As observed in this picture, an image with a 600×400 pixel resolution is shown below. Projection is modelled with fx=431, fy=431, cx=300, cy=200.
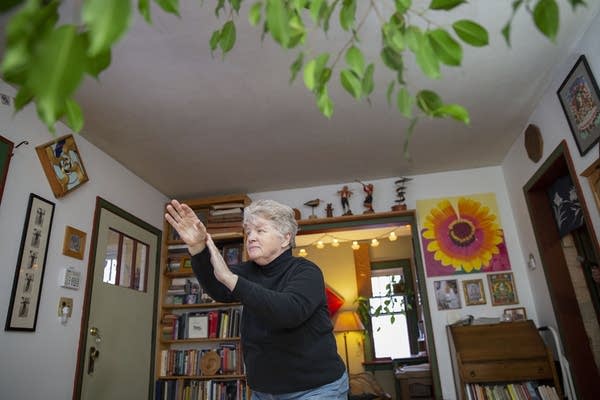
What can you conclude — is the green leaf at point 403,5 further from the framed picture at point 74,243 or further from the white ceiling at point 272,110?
the framed picture at point 74,243

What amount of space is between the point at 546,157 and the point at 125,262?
3678 mm

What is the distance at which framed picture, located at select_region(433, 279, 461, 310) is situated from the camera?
418 centimetres

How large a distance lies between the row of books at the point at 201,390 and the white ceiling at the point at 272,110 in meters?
1.97

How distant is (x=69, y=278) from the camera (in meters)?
3.11

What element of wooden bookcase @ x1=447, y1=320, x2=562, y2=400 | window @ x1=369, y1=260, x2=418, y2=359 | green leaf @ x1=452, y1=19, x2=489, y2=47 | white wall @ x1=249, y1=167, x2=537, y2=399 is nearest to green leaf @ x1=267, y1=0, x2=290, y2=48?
green leaf @ x1=452, y1=19, x2=489, y2=47

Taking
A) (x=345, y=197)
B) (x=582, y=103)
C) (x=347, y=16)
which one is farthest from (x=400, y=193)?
(x=347, y=16)

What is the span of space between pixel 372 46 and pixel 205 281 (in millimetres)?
1756

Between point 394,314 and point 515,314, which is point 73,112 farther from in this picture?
point 394,314

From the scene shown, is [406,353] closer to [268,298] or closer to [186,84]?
[186,84]

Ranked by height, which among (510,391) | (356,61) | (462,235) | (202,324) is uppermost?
(462,235)

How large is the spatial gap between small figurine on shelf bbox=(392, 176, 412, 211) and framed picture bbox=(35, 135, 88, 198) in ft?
9.58

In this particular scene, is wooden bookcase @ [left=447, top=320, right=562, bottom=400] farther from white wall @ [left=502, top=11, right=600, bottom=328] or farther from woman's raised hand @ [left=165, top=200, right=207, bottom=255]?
woman's raised hand @ [left=165, top=200, right=207, bottom=255]

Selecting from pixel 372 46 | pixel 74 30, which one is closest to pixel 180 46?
pixel 372 46

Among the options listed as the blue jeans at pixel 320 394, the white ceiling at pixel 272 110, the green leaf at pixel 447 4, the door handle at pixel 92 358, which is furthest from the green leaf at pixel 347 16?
the door handle at pixel 92 358
